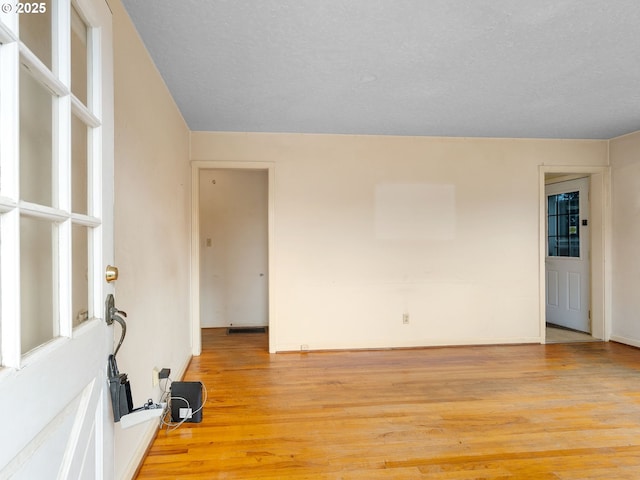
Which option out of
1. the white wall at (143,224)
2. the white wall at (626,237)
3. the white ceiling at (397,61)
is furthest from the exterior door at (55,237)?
the white wall at (626,237)

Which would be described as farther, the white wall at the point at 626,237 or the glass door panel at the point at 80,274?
the white wall at the point at 626,237

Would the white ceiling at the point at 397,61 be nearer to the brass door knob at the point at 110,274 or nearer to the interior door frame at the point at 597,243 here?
the interior door frame at the point at 597,243

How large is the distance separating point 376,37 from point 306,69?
1.91 feet

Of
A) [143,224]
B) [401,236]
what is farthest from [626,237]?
[143,224]

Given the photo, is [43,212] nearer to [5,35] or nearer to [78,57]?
[5,35]

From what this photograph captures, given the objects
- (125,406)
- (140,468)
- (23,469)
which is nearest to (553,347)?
(140,468)

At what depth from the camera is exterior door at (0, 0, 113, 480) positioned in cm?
73

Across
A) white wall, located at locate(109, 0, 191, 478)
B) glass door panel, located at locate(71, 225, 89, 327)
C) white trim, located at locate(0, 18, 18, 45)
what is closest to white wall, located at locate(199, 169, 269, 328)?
white wall, located at locate(109, 0, 191, 478)

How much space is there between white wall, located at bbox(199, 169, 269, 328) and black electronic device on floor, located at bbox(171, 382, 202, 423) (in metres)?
2.78

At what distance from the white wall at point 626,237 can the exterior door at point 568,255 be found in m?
0.32

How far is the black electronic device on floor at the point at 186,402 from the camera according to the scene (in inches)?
96.6

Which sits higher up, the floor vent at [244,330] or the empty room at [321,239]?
the empty room at [321,239]

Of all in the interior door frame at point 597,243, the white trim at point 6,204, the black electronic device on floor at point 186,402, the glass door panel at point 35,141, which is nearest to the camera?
the white trim at point 6,204

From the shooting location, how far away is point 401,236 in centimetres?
423
